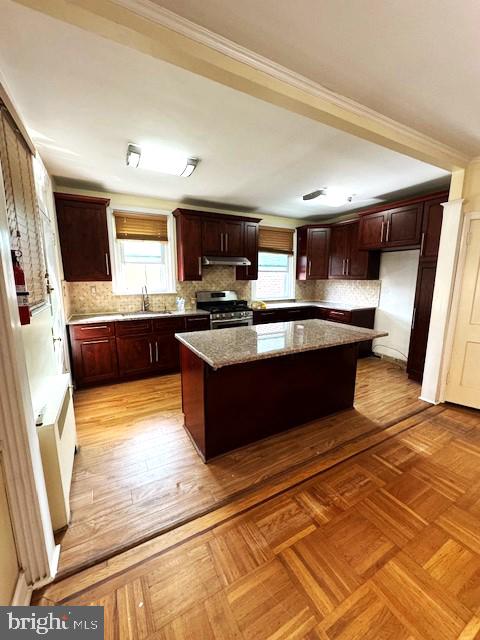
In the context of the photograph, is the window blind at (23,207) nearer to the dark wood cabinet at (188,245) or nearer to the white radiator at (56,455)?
the white radiator at (56,455)

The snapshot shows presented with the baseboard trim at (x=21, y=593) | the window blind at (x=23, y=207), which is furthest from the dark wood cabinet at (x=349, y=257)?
the baseboard trim at (x=21, y=593)

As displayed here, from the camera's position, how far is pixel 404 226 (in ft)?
12.0

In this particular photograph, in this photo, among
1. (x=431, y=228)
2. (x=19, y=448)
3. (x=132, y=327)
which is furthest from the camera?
(x=132, y=327)

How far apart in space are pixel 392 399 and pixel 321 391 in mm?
1164

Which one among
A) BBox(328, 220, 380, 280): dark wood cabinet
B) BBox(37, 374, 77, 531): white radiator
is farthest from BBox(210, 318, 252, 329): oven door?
BBox(37, 374, 77, 531): white radiator

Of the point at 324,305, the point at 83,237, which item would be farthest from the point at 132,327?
the point at 324,305

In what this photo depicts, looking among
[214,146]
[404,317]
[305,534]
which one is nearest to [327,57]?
[214,146]

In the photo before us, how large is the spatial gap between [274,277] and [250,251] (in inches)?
39.4

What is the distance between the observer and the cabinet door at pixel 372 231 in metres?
3.96

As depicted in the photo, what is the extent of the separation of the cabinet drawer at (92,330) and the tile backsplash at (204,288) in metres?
0.36

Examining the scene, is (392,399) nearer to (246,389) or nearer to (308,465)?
(308,465)

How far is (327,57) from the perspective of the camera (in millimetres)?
1402

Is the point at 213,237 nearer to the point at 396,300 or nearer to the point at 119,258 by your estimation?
the point at 119,258

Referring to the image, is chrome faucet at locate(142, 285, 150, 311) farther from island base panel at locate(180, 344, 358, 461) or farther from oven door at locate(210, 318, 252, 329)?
island base panel at locate(180, 344, 358, 461)
